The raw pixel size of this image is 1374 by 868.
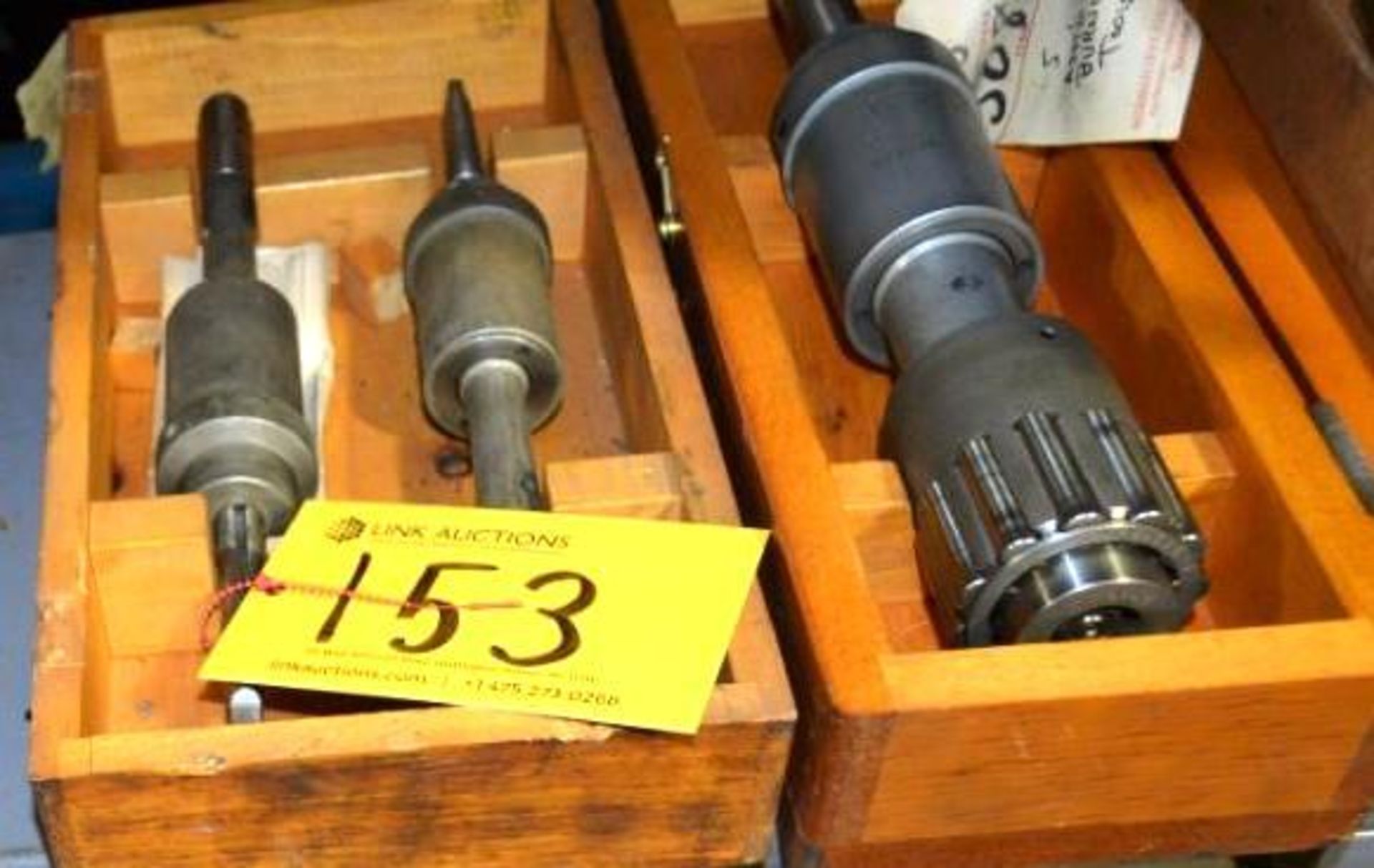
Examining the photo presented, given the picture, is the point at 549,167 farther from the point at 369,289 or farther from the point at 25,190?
the point at 25,190

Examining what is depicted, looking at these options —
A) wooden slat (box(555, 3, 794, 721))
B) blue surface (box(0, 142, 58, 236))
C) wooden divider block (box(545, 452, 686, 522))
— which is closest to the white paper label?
wooden slat (box(555, 3, 794, 721))

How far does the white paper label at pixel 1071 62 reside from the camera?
2.54ft

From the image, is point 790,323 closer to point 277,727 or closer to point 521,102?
point 521,102

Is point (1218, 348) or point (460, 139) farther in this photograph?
point (460, 139)

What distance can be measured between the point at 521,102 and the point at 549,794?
0.45m

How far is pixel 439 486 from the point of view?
79cm

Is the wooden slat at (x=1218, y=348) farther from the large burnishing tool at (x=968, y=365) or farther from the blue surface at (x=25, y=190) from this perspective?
the blue surface at (x=25, y=190)

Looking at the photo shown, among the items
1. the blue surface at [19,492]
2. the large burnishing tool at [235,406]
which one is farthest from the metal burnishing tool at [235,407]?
the blue surface at [19,492]

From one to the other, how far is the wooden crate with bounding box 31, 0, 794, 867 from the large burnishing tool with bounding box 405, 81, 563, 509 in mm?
33

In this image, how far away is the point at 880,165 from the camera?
2.41 feet

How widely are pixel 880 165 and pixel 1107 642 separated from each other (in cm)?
23

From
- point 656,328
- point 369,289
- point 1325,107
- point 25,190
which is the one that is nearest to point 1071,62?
point 1325,107

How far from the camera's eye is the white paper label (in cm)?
77

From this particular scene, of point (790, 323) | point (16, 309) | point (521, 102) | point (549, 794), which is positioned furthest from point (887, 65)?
point (16, 309)
